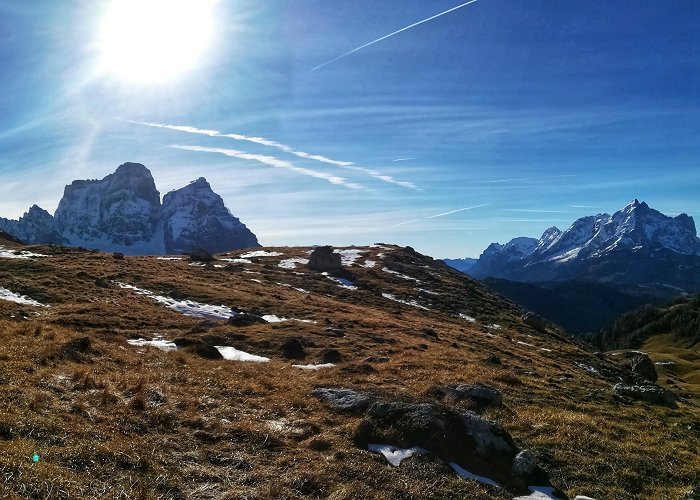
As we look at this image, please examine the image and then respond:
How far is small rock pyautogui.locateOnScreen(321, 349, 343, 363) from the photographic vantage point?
29.0m

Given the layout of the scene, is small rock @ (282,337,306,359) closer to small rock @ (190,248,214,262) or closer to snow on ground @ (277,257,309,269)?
small rock @ (190,248,214,262)

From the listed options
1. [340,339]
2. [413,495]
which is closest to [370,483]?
[413,495]

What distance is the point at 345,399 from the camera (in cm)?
1844

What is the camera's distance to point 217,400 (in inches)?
690

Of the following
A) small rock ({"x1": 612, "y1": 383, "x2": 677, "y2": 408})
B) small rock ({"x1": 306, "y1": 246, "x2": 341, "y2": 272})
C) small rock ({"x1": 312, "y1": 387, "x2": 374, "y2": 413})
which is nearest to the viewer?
small rock ({"x1": 312, "y1": 387, "x2": 374, "y2": 413})

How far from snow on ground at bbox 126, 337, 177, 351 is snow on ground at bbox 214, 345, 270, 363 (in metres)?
3.10

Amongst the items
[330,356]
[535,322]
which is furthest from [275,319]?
[535,322]

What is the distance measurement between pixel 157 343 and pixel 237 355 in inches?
224

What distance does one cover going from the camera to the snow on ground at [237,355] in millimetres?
28158

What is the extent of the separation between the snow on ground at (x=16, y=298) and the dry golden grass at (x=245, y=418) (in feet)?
4.40

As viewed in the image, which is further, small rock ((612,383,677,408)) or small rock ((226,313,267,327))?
small rock ((226,313,267,327))

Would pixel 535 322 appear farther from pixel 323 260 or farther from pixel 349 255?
pixel 349 255

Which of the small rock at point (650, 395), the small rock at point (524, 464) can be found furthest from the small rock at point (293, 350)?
the small rock at point (650, 395)

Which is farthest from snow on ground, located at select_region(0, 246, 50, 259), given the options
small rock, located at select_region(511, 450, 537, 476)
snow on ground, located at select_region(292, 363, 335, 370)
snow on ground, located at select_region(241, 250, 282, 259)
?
small rock, located at select_region(511, 450, 537, 476)
